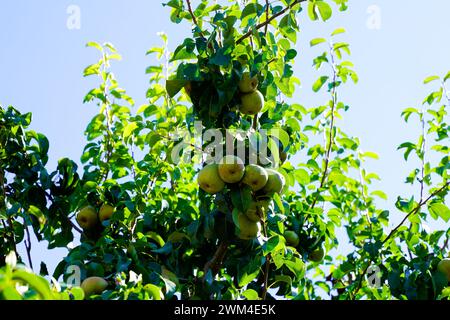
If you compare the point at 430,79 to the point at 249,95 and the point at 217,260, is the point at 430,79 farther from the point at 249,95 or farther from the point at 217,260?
the point at 217,260

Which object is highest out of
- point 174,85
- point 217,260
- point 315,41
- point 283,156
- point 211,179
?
point 315,41

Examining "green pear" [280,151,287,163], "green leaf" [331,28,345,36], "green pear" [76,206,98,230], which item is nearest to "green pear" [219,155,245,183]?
"green pear" [280,151,287,163]

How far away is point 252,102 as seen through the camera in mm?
3498

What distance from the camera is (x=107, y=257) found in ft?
10.5

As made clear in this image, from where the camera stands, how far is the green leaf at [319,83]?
→ 180 inches

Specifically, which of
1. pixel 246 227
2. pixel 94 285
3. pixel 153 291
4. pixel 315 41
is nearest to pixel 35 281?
pixel 153 291

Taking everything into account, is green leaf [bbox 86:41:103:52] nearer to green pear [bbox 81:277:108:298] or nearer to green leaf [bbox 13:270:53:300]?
green pear [bbox 81:277:108:298]

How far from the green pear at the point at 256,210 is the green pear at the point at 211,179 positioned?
159 millimetres

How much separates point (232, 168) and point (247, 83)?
0.47 meters

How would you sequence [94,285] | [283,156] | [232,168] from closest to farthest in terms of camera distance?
[94,285], [232,168], [283,156]

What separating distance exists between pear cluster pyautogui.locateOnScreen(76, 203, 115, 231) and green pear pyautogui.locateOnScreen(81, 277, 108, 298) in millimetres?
944

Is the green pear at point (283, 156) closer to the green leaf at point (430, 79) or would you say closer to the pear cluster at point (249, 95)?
the pear cluster at point (249, 95)

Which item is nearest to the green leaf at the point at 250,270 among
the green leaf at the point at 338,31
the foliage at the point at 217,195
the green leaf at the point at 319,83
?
the foliage at the point at 217,195
